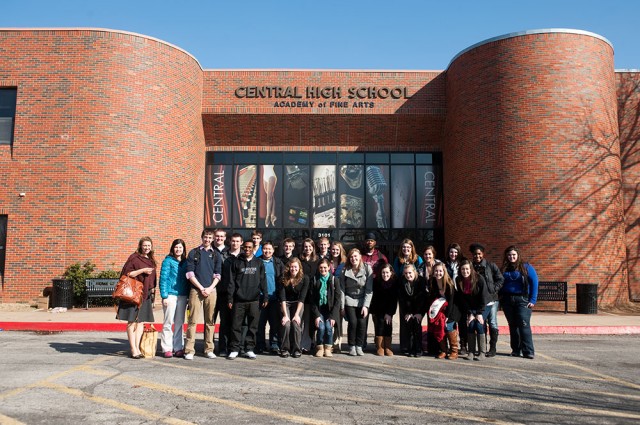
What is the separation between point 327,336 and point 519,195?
1113 cm

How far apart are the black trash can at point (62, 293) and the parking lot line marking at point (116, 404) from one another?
377 inches

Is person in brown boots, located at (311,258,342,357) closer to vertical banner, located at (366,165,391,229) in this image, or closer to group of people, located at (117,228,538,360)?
group of people, located at (117,228,538,360)

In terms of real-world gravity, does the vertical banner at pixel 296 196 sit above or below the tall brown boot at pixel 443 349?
above

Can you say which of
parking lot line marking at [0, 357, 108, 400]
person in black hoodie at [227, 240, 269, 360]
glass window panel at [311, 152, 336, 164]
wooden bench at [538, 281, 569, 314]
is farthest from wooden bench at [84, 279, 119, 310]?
wooden bench at [538, 281, 569, 314]

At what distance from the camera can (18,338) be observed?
8898 mm

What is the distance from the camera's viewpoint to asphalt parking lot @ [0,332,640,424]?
14.1 ft

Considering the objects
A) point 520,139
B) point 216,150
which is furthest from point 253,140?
point 520,139

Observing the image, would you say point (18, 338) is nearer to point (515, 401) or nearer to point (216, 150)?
point (515, 401)

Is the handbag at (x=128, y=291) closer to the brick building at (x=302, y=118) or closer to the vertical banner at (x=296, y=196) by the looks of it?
the brick building at (x=302, y=118)

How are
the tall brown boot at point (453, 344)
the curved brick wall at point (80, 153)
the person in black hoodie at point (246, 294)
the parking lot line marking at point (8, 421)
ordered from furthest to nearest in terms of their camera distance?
the curved brick wall at point (80, 153) < the tall brown boot at point (453, 344) < the person in black hoodie at point (246, 294) < the parking lot line marking at point (8, 421)

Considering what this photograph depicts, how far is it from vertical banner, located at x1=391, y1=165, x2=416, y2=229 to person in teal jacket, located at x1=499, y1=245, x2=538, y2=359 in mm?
12077

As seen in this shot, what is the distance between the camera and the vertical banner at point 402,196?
20.0m

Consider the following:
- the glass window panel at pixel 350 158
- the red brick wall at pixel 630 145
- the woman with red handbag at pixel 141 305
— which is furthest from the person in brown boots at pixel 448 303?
the red brick wall at pixel 630 145

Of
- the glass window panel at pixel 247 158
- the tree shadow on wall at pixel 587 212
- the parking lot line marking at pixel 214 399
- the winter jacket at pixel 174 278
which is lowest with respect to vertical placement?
the parking lot line marking at pixel 214 399
